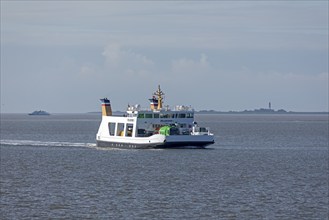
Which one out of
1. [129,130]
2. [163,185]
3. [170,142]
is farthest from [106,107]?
[163,185]

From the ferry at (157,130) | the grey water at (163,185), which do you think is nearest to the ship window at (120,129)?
the ferry at (157,130)

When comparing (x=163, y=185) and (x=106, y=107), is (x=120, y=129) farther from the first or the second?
(x=163, y=185)

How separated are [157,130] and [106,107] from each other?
13.2 metres

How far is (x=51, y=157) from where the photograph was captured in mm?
95438

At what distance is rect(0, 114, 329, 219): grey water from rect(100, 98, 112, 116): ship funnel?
12.0 metres

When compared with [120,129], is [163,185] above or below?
below

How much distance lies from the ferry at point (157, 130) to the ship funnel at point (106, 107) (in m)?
3.57

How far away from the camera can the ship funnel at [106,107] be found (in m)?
115

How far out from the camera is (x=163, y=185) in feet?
213

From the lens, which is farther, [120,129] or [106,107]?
[106,107]

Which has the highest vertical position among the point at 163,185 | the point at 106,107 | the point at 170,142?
the point at 106,107

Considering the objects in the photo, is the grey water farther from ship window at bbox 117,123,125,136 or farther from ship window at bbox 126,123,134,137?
ship window at bbox 117,123,125,136

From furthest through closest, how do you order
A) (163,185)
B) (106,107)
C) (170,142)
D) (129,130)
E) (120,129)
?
(106,107) < (120,129) < (129,130) < (170,142) < (163,185)

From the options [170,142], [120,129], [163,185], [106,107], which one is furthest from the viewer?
[106,107]
